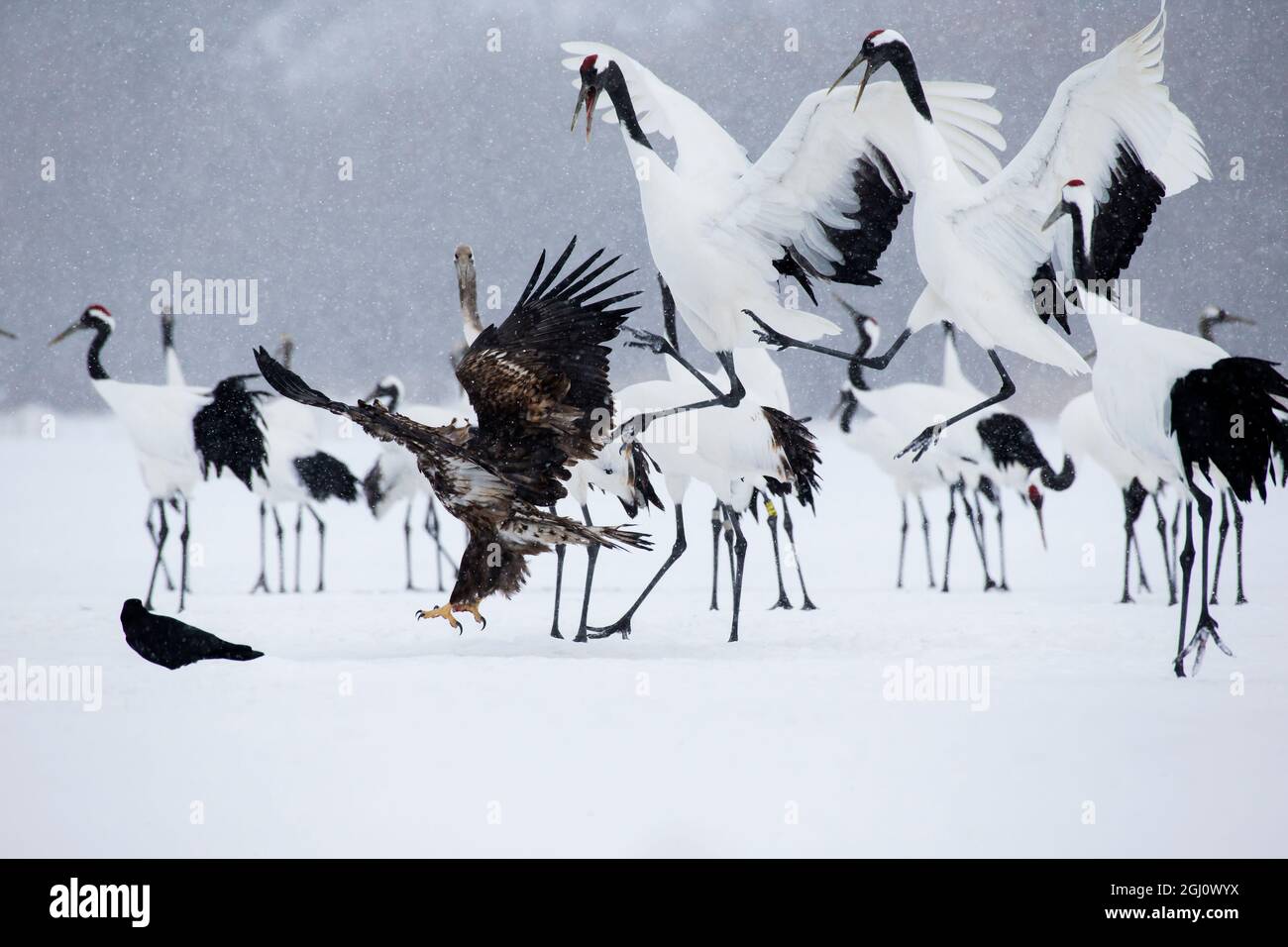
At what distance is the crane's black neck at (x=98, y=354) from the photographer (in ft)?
15.3

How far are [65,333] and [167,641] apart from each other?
1727 millimetres

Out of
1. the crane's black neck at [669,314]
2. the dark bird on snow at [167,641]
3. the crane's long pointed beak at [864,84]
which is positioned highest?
the crane's long pointed beak at [864,84]

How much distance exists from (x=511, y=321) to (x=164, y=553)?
2110mm

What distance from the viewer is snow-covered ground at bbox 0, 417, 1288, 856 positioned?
10.2ft

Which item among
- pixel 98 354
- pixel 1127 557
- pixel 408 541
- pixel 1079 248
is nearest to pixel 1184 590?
pixel 1127 557

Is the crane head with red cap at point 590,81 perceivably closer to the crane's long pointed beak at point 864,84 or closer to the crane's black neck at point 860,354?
the crane's long pointed beak at point 864,84

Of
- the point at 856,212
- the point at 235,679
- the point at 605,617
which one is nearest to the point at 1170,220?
the point at 856,212

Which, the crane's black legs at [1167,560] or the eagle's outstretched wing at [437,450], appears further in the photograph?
the crane's black legs at [1167,560]

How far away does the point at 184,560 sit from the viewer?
4.50 meters

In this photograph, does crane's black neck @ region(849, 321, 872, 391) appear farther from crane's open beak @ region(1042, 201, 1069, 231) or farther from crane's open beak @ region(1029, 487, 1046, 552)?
crane's open beak @ region(1042, 201, 1069, 231)

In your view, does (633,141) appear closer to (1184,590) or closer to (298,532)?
(1184,590)

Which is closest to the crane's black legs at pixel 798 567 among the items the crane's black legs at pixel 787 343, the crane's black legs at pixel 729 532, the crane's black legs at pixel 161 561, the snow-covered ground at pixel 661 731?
the snow-covered ground at pixel 661 731

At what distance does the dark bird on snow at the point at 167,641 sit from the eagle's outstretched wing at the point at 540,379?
1119 mm

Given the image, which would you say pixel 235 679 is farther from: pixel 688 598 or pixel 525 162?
pixel 525 162
